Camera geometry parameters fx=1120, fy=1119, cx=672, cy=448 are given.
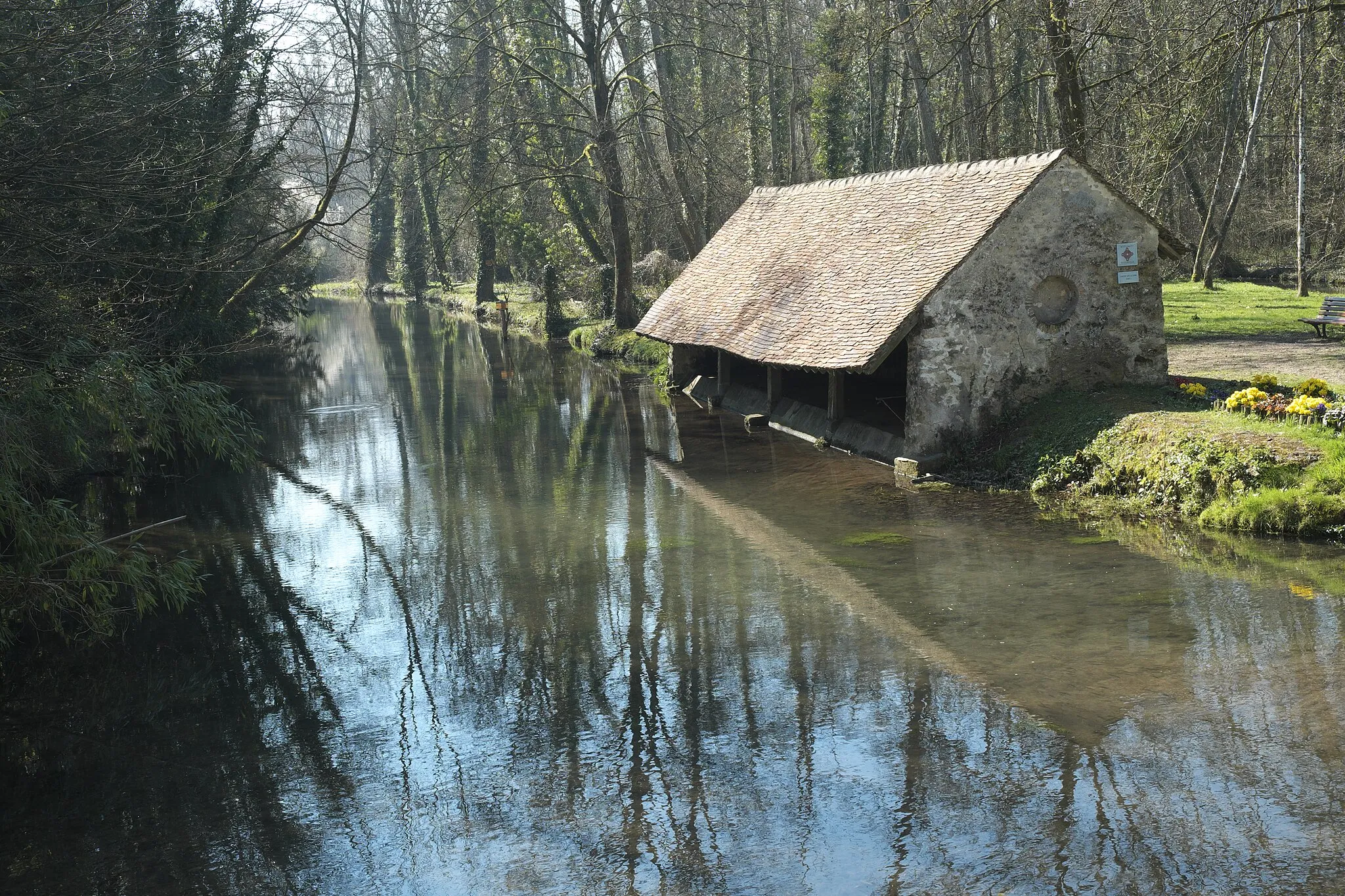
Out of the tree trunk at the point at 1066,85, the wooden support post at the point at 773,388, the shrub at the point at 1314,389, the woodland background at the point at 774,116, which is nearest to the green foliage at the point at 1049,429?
the shrub at the point at 1314,389

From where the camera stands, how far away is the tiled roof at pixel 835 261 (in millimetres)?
13758

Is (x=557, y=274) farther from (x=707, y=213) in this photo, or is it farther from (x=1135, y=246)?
(x=1135, y=246)

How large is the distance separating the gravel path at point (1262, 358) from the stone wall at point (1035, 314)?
2.88 meters

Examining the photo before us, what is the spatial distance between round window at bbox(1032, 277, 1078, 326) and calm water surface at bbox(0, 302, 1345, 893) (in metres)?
2.83

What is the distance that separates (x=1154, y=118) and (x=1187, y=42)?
1404 mm

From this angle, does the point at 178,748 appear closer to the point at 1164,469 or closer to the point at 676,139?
the point at 1164,469

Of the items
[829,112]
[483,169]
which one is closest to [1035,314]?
[483,169]

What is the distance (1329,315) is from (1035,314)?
27.1 feet

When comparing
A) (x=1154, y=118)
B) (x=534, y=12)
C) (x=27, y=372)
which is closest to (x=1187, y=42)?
(x=1154, y=118)

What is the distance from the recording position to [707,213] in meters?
28.7

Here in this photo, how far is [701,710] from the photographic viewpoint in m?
7.65

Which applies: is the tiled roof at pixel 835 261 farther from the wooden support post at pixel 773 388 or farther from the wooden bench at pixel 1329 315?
the wooden bench at pixel 1329 315

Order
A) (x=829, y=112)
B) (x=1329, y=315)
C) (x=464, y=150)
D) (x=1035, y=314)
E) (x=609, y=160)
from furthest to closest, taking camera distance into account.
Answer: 1. (x=829, y=112)
2. (x=609, y=160)
3. (x=464, y=150)
4. (x=1329, y=315)
5. (x=1035, y=314)

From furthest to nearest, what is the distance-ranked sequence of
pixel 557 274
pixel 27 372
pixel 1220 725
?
pixel 557 274, pixel 27 372, pixel 1220 725
